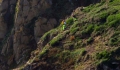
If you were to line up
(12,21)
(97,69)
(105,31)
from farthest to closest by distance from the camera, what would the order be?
1. (12,21)
2. (105,31)
3. (97,69)

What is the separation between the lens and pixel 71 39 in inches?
1021

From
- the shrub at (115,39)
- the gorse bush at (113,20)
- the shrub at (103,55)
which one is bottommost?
the shrub at (103,55)

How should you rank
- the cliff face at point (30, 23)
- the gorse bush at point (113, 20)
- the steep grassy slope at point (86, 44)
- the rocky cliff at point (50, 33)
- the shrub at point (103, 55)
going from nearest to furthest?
the shrub at point (103, 55) < the steep grassy slope at point (86, 44) < the rocky cliff at point (50, 33) < the gorse bush at point (113, 20) < the cliff face at point (30, 23)

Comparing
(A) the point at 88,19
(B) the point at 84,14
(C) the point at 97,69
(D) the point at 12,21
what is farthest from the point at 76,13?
(D) the point at 12,21

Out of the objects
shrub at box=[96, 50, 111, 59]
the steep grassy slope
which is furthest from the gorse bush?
shrub at box=[96, 50, 111, 59]

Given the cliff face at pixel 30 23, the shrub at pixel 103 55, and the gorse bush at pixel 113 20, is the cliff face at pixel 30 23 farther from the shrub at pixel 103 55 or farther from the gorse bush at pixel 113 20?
the shrub at pixel 103 55

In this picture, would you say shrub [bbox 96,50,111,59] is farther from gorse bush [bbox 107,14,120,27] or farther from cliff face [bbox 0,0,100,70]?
cliff face [bbox 0,0,100,70]

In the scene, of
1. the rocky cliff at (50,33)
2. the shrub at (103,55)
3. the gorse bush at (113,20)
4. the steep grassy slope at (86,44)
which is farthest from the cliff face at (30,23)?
the shrub at (103,55)

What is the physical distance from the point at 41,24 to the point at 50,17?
123 centimetres

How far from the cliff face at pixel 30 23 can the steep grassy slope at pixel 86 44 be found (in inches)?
235

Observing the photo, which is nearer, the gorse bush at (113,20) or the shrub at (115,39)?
the shrub at (115,39)

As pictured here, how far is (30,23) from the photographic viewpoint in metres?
→ 36.3

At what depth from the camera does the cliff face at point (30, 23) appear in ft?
114

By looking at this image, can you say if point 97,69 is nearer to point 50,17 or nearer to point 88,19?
point 88,19
